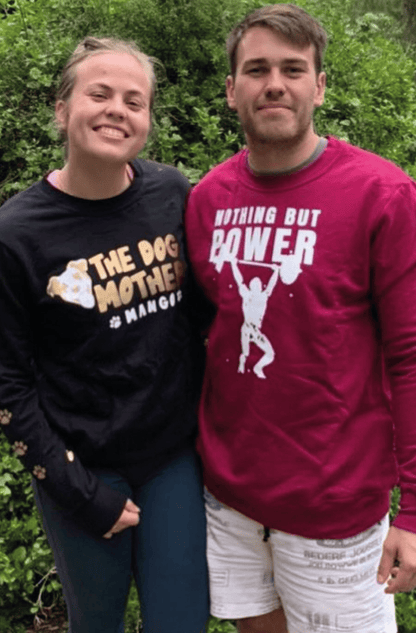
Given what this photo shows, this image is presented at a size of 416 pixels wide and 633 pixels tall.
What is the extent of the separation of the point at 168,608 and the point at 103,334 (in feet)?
2.70

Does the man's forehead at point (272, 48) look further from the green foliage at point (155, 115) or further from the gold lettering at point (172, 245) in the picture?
the green foliage at point (155, 115)

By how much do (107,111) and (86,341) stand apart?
0.63 meters

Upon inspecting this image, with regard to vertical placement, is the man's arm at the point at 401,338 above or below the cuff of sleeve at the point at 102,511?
above

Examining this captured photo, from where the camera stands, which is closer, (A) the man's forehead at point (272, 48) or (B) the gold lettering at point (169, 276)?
(A) the man's forehead at point (272, 48)

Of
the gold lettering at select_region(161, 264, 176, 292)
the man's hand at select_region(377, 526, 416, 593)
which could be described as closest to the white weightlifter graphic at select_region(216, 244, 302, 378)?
the gold lettering at select_region(161, 264, 176, 292)

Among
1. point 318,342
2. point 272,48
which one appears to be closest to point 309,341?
point 318,342

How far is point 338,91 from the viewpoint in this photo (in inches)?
163

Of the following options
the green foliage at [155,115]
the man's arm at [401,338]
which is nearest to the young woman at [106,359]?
the man's arm at [401,338]

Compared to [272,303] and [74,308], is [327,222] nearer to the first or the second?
[272,303]

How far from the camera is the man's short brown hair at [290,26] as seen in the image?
6.58 feet

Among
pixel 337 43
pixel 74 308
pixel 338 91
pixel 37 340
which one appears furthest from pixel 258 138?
pixel 337 43

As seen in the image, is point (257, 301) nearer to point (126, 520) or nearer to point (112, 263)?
point (112, 263)

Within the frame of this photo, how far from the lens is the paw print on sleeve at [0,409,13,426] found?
6.78ft

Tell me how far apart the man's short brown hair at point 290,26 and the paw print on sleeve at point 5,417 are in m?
1.17
